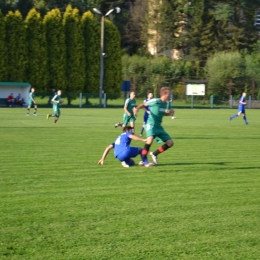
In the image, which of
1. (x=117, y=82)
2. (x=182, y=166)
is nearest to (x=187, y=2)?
(x=117, y=82)

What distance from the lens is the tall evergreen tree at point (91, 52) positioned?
5969 cm

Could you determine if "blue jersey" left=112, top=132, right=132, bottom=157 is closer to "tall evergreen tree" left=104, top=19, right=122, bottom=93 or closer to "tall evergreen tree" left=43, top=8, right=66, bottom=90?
"tall evergreen tree" left=43, top=8, right=66, bottom=90

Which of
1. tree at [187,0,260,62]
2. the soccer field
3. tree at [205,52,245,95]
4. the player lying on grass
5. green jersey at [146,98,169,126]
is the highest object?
tree at [187,0,260,62]

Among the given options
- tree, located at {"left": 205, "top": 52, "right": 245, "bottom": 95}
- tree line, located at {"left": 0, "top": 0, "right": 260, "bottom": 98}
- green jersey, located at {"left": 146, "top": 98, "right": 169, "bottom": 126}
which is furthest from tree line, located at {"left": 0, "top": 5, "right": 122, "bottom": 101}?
green jersey, located at {"left": 146, "top": 98, "right": 169, "bottom": 126}

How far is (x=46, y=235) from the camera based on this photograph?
693 cm

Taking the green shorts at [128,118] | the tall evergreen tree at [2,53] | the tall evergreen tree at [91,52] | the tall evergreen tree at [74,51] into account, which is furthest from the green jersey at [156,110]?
the tall evergreen tree at [91,52]

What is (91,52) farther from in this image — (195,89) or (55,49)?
(195,89)

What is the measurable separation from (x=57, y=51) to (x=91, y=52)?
12.2 feet

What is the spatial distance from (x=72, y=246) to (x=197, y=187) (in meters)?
4.39

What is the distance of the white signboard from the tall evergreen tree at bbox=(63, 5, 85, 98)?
10509 millimetres

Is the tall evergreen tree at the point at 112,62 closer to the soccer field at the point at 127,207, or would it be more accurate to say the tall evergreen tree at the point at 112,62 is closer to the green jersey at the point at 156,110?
the soccer field at the point at 127,207

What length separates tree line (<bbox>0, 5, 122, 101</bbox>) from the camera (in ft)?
184

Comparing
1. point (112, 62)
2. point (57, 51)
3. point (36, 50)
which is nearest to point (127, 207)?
point (36, 50)

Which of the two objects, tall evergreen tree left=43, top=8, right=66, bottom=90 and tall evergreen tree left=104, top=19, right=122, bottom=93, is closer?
tall evergreen tree left=43, top=8, right=66, bottom=90
